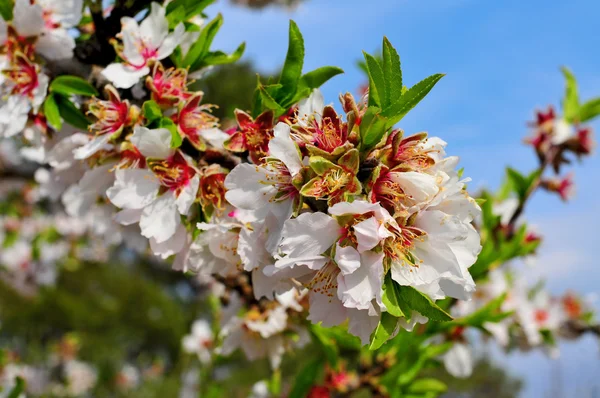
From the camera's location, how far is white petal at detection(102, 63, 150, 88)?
0.75m


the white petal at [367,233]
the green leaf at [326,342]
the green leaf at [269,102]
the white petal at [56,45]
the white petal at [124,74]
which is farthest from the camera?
the green leaf at [326,342]

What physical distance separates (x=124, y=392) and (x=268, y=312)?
6.46 m

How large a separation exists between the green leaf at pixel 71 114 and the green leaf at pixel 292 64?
0.34 meters

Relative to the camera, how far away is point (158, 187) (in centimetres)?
72

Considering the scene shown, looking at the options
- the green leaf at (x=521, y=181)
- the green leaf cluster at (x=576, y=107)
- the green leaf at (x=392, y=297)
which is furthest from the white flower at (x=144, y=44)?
the green leaf cluster at (x=576, y=107)

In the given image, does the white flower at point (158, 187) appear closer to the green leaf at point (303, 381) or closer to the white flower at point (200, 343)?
the green leaf at point (303, 381)

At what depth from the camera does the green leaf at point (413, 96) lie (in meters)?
0.54

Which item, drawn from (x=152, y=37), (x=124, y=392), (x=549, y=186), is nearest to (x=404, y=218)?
(x=152, y=37)

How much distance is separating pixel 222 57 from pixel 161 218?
29 centimetres

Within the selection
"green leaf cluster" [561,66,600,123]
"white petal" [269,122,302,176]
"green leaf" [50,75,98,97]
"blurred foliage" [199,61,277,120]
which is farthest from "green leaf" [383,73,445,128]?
"blurred foliage" [199,61,277,120]

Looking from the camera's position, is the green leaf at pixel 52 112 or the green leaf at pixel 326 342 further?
the green leaf at pixel 326 342

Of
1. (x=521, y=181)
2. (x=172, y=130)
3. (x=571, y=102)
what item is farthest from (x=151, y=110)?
(x=571, y=102)

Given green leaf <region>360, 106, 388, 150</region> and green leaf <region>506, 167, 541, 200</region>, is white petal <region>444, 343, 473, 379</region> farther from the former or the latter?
green leaf <region>360, 106, 388, 150</region>

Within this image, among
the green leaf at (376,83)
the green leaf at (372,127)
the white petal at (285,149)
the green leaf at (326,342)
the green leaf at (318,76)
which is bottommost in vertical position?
the green leaf at (326,342)
